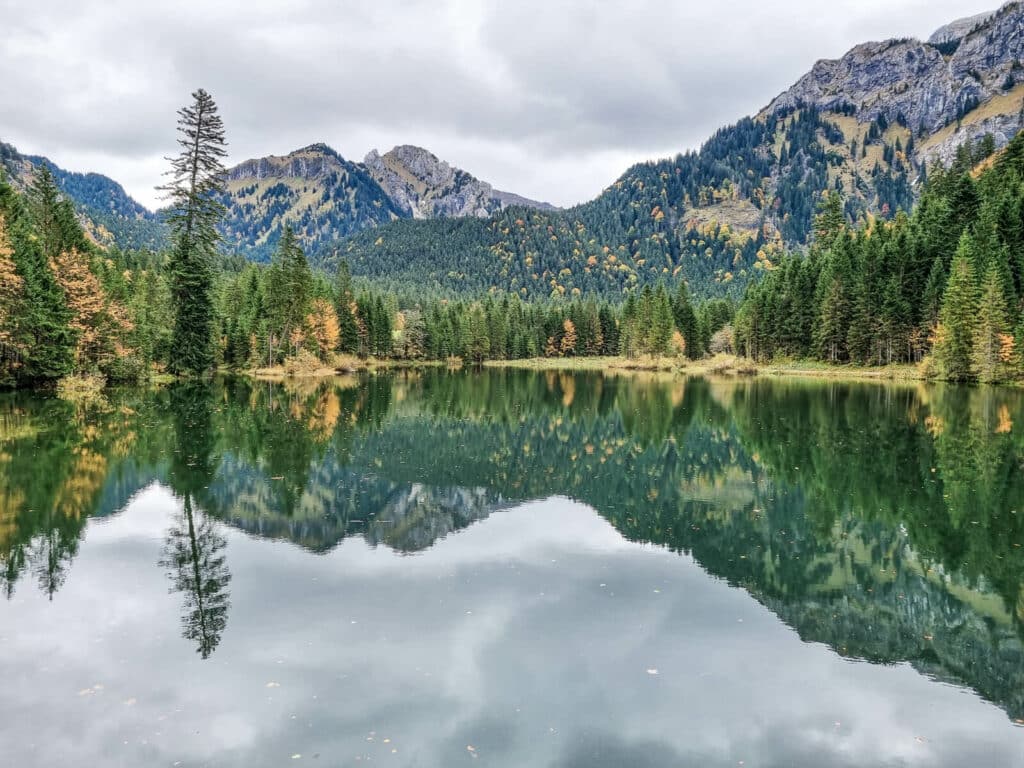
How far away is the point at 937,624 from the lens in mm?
10070

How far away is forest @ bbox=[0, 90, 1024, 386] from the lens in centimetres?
4272

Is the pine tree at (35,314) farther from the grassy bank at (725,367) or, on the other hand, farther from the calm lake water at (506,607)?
the grassy bank at (725,367)

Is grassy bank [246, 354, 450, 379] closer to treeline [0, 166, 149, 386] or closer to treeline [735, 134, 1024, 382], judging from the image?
treeline [0, 166, 149, 386]

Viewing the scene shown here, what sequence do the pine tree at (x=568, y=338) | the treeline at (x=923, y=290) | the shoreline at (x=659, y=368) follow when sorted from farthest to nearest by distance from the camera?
the pine tree at (x=568, y=338), the shoreline at (x=659, y=368), the treeline at (x=923, y=290)

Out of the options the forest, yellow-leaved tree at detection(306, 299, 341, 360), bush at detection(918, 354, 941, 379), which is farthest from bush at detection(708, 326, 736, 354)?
yellow-leaved tree at detection(306, 299, 341, 360)

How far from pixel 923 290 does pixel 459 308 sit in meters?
84.9

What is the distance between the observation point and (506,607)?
10.7 meters

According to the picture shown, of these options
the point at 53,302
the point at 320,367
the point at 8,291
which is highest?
the point at 8,291

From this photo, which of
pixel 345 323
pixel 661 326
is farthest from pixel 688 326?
pixel 345 323

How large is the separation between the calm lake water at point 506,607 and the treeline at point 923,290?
42.3 metres

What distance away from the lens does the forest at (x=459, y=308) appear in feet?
140

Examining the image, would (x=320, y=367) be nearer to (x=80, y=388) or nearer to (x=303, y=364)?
(x=303, y=364)

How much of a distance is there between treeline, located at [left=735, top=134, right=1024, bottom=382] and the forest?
0.67 ft

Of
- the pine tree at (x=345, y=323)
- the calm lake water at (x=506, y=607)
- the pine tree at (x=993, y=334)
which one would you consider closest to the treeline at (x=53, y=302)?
the calm lake water at (x=506, y=607)
